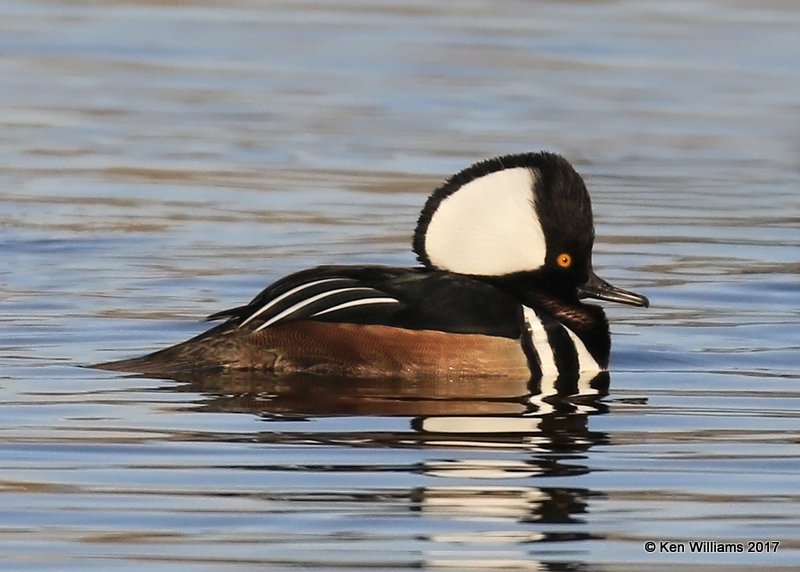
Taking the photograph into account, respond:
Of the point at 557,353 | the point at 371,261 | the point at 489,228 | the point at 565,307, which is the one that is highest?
the point at 489,228

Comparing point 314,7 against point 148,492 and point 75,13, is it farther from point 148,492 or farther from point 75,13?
point 148,492

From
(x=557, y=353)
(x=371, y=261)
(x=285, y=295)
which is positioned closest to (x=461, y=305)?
(x=557, y=353)

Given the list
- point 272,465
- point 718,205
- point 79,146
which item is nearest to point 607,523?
point 272,465

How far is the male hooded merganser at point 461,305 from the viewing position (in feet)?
31.1

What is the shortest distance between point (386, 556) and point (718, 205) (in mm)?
8652

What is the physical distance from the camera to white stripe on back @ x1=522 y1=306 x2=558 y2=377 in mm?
9641

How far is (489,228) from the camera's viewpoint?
978 centimetres

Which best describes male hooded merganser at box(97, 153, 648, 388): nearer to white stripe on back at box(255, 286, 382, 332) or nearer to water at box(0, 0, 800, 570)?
white stripe on back at box(255, 286, 382, 332)

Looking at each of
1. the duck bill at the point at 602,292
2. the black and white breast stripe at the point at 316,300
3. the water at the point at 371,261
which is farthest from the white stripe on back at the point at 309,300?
the duck bill at the point at 602,292

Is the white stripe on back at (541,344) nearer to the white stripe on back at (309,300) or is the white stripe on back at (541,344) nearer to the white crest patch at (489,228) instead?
the white crest patch at (489,228)

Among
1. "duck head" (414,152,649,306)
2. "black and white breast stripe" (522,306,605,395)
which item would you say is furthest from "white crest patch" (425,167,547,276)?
"black and white breast stripe" (522,306,605,395)

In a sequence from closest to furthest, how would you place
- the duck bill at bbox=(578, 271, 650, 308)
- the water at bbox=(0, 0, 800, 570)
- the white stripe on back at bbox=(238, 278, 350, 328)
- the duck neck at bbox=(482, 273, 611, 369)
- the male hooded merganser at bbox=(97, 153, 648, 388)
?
the water at bbox=(0, 0, 800, 570) → the male hooded merganser at bbox=(97, 153, 648, 388) → the white stripe on back at bbox=(238, 278, 350, 328) → the duck neck at bbox=(482, 273, 611, 369) → the duck bill at bbox=(578, 271, 650, 308)

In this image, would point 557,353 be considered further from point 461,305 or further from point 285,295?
point 285,295

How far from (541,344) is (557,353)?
0.10 m
